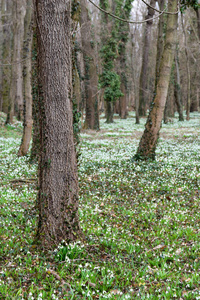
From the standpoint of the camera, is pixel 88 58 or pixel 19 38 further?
pixel 88 58

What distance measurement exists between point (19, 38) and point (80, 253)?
2090 cm

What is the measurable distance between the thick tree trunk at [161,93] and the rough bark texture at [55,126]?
7.02 meters

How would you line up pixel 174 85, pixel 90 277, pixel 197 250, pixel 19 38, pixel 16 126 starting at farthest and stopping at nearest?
1. pixel 174 85
2. pixel 16 126
3. pixel 19 38
4. pixel 197 250
5. pixel 90 277

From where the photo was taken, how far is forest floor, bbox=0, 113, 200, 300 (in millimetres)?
3602

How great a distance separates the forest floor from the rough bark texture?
47 cm

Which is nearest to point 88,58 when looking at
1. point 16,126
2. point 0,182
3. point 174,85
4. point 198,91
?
point 16,126

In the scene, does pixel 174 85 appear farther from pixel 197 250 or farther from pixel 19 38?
pixel 197 250

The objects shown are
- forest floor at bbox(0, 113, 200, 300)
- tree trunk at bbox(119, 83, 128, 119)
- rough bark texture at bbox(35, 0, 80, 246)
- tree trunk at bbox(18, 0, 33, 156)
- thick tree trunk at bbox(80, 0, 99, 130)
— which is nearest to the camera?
forest floor at bbox(0, 113, 200, 300)

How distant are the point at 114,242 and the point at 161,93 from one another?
24.1ft

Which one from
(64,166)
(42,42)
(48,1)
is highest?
(48,1)

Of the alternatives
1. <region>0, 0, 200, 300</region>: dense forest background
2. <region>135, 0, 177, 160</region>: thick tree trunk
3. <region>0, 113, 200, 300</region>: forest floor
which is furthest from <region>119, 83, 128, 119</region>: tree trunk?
<region>0, 0, 200, 300</region>: dense forest background

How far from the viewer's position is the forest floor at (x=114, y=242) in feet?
11.8

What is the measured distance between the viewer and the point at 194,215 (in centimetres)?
611

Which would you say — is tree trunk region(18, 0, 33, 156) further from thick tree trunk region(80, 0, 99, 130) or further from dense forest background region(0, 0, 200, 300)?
thick tree trunk region(80, 0, 99, 130)
